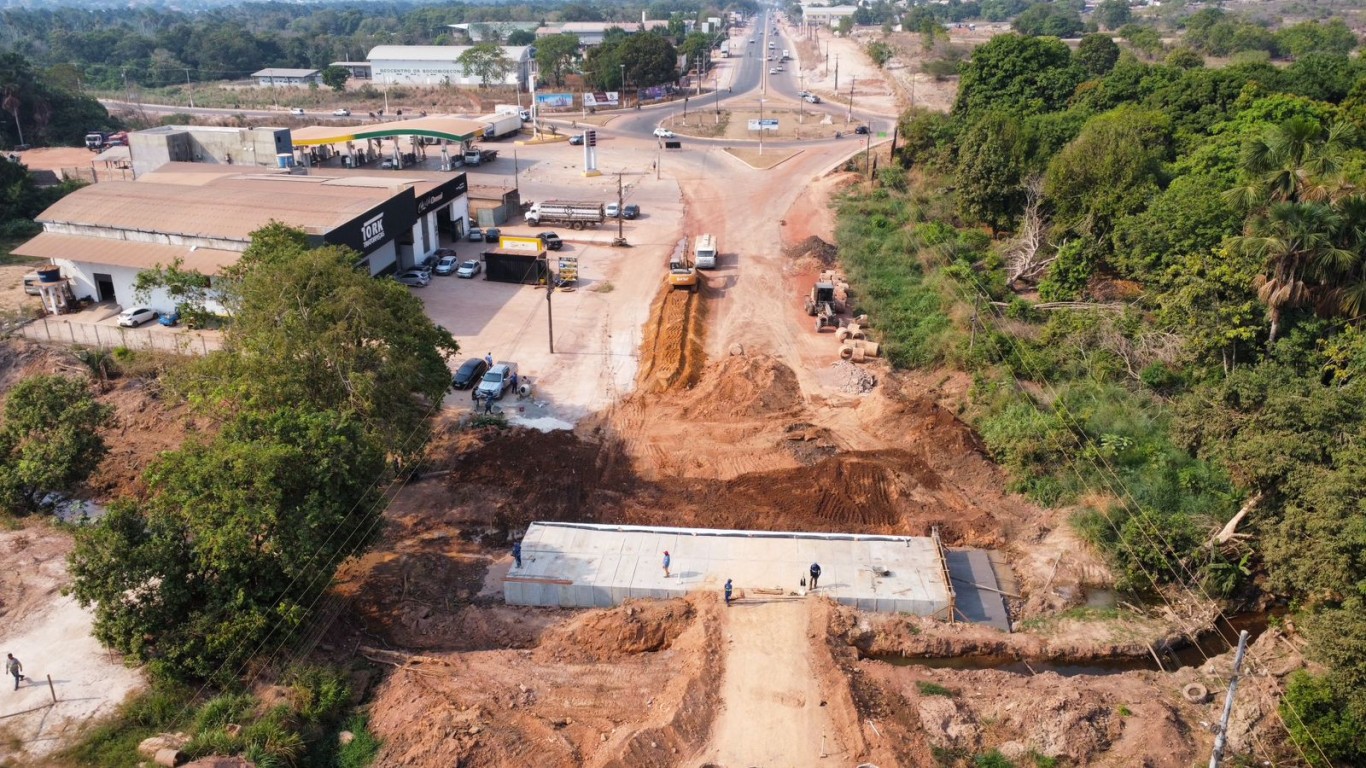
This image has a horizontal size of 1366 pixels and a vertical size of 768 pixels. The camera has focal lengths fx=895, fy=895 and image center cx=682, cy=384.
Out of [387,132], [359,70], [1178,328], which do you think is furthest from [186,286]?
[359,70]

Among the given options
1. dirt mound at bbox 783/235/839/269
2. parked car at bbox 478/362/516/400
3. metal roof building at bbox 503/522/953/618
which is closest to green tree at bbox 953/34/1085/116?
dirt mound at bbox 783/235/839/269

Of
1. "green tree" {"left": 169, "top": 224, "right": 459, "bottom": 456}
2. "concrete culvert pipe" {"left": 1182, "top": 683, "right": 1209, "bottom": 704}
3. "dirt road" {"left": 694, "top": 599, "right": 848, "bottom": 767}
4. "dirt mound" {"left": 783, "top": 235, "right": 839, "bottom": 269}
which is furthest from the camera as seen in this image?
"dirt mound" {"left": 783, "top": 235, "right": 839, "bottom": 269}

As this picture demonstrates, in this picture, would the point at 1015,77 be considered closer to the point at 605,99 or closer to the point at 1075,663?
the point at 605,99

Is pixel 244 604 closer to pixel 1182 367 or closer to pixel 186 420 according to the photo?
pixel 186 420

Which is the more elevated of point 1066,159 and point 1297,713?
point 1066,159

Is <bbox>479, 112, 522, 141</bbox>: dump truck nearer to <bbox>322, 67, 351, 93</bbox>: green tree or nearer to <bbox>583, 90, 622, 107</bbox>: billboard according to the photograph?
<bbox>583, 90, 622, 107</bbox>: billboard

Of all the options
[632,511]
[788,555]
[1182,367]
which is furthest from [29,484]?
[1182,367]
